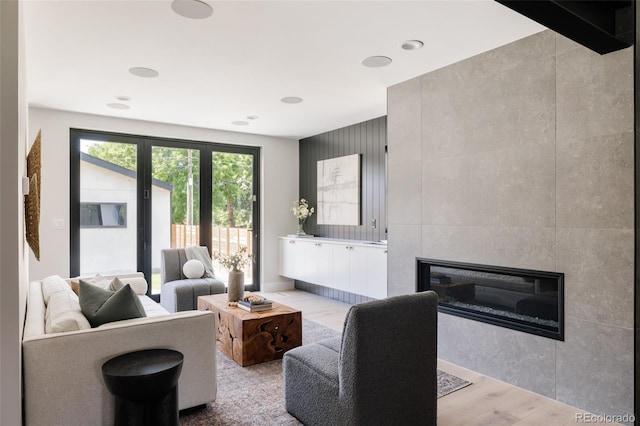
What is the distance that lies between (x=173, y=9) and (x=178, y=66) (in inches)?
39.2

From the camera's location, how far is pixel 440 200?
11.5ft

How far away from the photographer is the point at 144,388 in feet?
6.56

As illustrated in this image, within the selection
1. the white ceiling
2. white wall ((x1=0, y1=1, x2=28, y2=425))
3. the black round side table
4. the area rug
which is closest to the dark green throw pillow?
the black round side table

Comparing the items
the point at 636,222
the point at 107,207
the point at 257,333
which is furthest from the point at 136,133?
the point at 636,222

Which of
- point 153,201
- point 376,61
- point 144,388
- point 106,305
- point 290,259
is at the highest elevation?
point 376,61

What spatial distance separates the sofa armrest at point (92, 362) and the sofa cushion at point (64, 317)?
0.09m

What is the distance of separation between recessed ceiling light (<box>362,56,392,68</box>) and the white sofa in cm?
232

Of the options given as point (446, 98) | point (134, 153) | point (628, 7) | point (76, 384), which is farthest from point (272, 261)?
point (628, 7)

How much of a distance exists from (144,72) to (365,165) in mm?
2950

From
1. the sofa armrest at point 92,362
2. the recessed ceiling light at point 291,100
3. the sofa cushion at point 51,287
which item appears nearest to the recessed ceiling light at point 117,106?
the recessed ceiling light at point 291,100

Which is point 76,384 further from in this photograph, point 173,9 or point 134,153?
point 134,153

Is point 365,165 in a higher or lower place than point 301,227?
higher

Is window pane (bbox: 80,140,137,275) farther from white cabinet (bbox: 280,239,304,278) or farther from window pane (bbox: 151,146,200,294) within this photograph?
white cabinet (bbox: 280,239,304,278)

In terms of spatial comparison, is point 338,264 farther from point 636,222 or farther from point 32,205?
point 32,205
